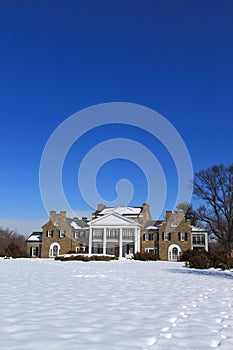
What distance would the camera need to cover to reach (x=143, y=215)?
48906 millimetres

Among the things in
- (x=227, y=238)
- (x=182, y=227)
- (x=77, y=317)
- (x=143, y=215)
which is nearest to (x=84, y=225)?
(x=143, y=215)

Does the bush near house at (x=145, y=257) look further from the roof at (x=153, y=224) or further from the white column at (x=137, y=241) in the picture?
the roof at (x=153, y=224)

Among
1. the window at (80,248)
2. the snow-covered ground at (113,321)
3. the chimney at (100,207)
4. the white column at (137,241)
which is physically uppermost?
the chimney at (100,207)

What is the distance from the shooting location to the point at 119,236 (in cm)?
4553

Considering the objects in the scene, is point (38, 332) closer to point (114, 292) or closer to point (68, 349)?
point (68, 349)

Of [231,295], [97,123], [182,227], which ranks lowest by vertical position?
[231,295]

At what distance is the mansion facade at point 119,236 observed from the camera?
4338cm

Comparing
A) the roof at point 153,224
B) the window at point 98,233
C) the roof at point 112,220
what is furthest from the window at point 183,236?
the window at point 98,233

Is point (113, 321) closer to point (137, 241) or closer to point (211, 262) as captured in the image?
point (211, 262)

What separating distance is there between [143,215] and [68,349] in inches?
1786

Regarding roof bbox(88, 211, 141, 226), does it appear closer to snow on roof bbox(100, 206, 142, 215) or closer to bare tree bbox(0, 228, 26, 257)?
snow on roof bbox(100, 206, 142, 215)

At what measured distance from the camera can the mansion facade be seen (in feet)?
142

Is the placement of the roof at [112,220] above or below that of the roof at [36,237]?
above

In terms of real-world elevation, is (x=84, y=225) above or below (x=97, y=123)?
below
